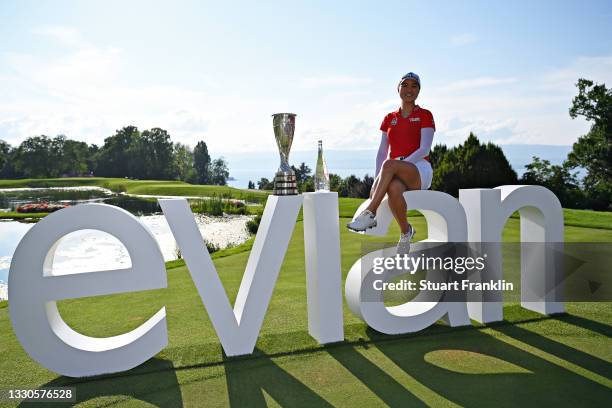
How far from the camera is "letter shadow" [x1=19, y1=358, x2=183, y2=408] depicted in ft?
10.8

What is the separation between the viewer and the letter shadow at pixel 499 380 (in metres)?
3.10

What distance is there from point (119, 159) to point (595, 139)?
44909 millimetres

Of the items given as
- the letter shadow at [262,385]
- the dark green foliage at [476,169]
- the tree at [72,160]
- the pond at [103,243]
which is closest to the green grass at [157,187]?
the tree at [72,160]

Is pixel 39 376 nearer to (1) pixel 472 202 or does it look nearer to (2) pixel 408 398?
(2) pixel 408 398

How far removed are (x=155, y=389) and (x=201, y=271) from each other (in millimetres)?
953

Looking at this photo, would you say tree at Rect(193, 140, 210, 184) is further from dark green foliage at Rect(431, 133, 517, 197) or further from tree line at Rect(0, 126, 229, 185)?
dark green foliage at Rect(431, 133, 517, 197)

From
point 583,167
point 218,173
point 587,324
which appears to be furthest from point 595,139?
point 218,173

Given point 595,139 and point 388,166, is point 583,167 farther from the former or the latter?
point 388,166

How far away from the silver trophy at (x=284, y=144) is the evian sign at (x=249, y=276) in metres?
0.12

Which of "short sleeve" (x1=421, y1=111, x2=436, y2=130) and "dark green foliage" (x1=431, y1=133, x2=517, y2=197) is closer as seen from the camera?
"short sleeve" (x1=421, y1=111, x2=436, y2=130)

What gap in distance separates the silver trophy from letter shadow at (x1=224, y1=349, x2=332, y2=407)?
143cm

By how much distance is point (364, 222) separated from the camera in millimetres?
4078

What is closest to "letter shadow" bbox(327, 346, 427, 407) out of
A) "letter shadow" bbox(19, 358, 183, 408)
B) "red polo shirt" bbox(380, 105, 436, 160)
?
"letter shadow" bbox(19, 358, 183, 408)

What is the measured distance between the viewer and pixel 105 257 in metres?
11.2
